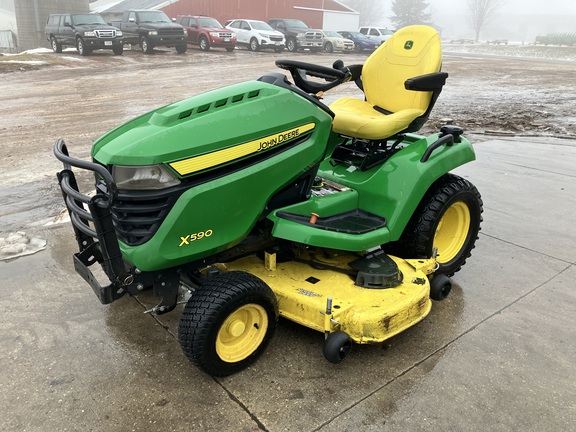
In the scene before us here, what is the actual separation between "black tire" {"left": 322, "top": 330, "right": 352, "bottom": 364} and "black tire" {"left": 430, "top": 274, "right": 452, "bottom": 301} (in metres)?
0.87

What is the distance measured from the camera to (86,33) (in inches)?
727

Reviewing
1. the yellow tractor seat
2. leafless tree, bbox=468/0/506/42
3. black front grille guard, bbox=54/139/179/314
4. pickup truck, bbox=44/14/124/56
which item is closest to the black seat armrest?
the yellow tractor seat

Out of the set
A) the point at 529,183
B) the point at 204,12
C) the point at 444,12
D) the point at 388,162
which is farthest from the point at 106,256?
the point at 444,12

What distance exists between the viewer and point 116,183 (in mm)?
2277

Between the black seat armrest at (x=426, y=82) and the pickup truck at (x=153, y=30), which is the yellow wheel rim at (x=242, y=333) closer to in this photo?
the black seat armrest at (x=426, y=82)

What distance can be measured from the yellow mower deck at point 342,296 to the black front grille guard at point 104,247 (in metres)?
0.53

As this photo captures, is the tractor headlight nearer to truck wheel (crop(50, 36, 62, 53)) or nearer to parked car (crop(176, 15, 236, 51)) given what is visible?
truck wheel (crop(50, 36, 62, 53))

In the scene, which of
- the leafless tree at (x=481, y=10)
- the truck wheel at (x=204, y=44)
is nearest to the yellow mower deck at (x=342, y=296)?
the truck wheel at (x=204, y=44)

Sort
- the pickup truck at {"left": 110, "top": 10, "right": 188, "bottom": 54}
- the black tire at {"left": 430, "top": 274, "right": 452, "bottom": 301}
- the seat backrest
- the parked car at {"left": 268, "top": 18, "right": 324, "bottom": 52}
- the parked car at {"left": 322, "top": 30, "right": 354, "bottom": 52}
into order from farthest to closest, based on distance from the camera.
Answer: the parked car at {"left": 322, "top": 30, "right": 354, "bottom": 52} < the parked car at {"left": 268, "top": 18, "right": 324, "bottom": 52} < the pickup truck at {"left": 110, "top": 10, "right": 188, "bottom": 54} < the seat backrest < the black tire at {"left": 430, "top": 274, "right": 452, "bottom": 301}

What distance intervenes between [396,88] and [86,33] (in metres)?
17.7

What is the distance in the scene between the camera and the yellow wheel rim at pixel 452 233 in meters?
3.56

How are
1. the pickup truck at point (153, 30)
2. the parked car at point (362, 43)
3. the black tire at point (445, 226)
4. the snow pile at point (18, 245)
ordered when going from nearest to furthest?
the black tire at point (445, 226), the snow pile at point (18, 245), the pickup truck at point (153, 30), the parked car at point (362, 43)

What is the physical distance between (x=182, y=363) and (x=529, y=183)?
15.0ft

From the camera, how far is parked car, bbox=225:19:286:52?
23062 millimetres
